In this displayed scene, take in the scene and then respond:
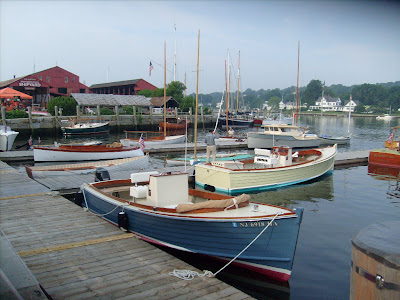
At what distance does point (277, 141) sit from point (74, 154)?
64.6 feet

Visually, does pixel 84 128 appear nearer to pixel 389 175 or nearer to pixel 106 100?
pixel 106 100

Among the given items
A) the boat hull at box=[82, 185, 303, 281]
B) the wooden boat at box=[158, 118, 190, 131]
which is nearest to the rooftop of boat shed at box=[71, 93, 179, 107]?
the wooden boat at box=[158, 118, 190, 131]

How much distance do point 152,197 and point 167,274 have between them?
365 centimetres

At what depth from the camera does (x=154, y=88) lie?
78188mm

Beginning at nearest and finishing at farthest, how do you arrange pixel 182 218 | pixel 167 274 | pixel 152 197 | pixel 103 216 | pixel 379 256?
1. pixel 379 256
2. pixel 167 274
3. pixel 182 218
4. pixel 152 197
5. pixel 103 216

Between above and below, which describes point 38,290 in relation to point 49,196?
above

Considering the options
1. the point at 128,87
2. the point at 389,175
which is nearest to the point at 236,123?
the point at 128,87

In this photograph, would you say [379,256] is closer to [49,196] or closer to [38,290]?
[38,290]

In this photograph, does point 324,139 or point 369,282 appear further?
point 324,139

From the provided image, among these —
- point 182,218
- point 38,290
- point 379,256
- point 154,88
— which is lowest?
point 182,218

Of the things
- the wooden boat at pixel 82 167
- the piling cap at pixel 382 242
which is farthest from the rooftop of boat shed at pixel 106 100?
the piling cap at pixel 382 242

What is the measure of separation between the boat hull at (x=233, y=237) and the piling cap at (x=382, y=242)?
18.1 feet

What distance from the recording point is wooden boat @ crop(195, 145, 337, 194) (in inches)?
619

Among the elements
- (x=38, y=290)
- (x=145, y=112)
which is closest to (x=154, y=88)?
(x=145, y=112)
